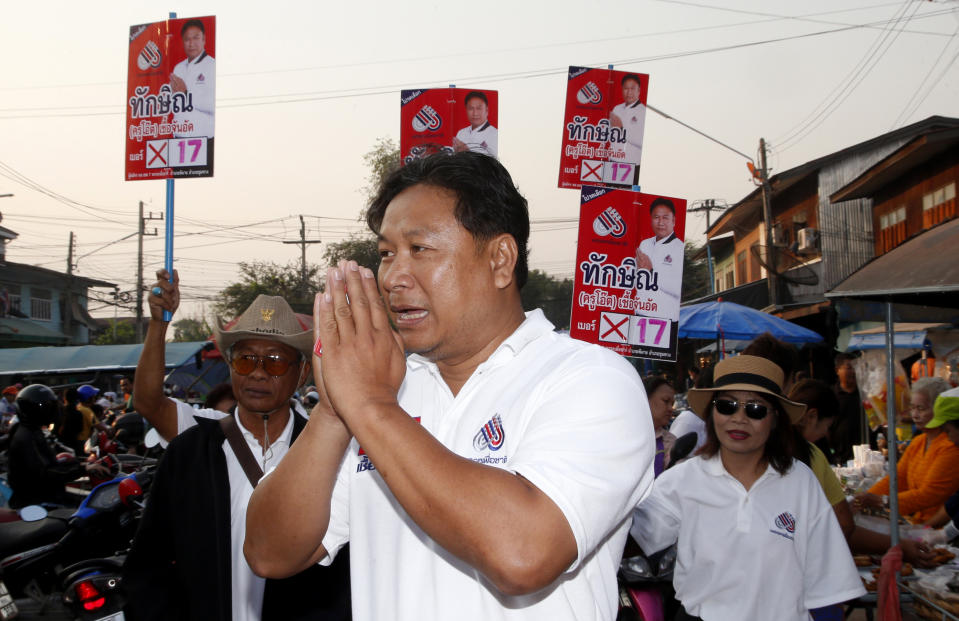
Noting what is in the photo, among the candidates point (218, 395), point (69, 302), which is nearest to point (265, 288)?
point (69, 302)

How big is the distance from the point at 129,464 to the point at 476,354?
9.51m

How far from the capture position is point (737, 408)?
11.4 ft

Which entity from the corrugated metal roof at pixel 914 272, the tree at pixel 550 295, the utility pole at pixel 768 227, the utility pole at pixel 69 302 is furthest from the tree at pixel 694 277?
the corrugated metal roof at pixel 914 272

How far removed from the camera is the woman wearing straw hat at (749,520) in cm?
309

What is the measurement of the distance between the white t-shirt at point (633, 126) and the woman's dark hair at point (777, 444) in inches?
171

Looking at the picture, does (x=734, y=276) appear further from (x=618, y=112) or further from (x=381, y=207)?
(x=381, y=207)

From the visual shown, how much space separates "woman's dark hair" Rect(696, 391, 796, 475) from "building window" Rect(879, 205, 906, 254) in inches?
658

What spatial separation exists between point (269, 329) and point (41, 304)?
44.9m

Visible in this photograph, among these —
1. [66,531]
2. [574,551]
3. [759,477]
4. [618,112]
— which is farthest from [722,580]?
[618,112]

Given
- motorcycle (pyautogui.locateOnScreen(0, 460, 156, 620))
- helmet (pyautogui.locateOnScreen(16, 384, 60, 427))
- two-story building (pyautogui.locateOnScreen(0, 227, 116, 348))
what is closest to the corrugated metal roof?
motorcycle (pyautogui.locateOnScreen(0, 460, 156, 620))

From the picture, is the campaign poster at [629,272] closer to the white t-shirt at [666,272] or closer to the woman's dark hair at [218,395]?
the white t-shirt at [666,272]

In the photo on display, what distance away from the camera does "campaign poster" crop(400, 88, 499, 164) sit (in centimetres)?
770

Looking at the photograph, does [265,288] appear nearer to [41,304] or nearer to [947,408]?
[41,304]

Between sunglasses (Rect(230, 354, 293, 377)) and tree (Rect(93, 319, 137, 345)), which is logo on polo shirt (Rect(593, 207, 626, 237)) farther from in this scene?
tree (Rect(93, 319, 137, 345))
